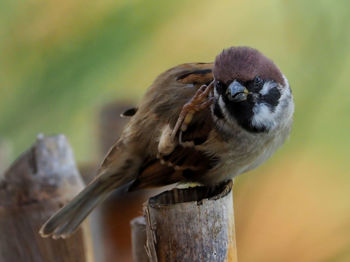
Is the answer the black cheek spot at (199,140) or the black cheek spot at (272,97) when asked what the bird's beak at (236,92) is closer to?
the black cheek spot at (272,97)

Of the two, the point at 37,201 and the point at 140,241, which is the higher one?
the point at 37,201

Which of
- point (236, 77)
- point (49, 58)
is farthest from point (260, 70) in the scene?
point (49, 58)

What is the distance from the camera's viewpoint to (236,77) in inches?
75.2

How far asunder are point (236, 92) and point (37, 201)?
694 mm

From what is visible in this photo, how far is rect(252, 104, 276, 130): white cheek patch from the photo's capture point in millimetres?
2080

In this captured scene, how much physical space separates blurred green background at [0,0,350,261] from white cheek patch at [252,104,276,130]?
57.5 inches

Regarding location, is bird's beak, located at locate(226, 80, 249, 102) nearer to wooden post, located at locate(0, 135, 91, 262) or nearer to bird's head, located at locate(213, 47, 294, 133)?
bird's head, located at locate(213, 47, 294, 133)

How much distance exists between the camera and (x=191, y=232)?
1516 millimetres

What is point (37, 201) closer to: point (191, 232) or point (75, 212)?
point (75, 212)

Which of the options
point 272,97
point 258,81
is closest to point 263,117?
point 272,97

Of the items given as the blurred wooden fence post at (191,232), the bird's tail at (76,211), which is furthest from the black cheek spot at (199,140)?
the blurred wooden fence post at (191,232)

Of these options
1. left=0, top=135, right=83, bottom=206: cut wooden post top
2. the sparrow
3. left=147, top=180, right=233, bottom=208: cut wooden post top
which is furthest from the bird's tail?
left=147, top=180, right=233, bottom=208: cut wooden post top

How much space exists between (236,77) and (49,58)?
227 centimetres

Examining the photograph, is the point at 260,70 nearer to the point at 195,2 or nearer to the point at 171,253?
the point at 171,253
